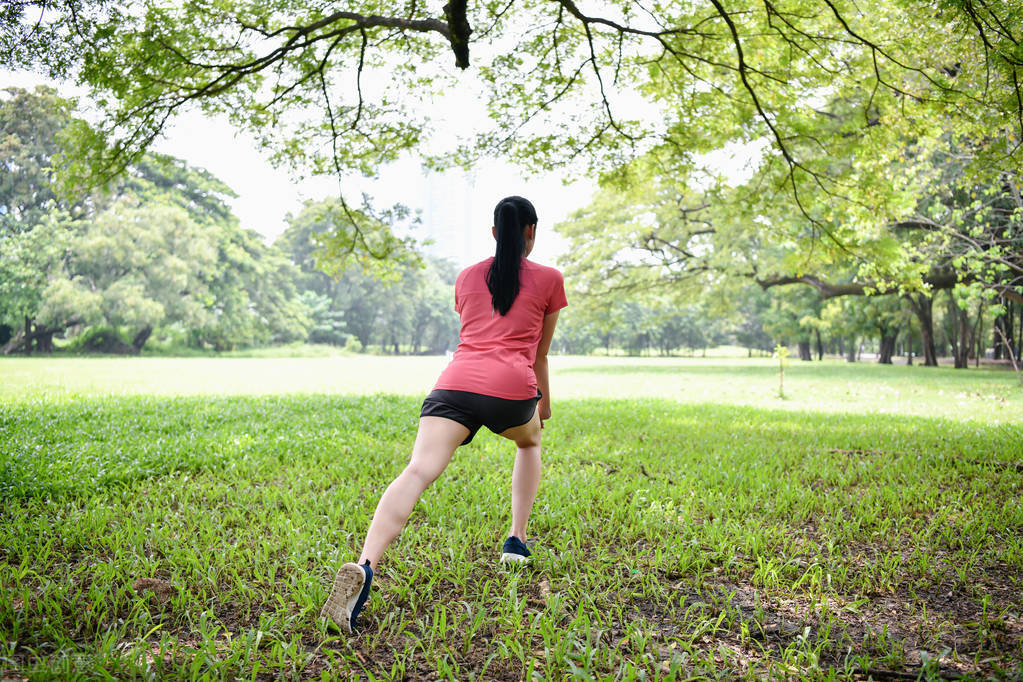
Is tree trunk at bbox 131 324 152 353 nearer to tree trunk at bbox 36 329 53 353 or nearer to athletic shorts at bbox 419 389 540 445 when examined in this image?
tree trunk at bbox 36 329 53 353

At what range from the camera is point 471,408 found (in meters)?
2.32

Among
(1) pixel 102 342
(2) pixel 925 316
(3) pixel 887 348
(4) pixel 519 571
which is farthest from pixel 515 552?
(1) pixel 102 342

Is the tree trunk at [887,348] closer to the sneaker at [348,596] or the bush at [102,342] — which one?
the sneaker at [348,596]

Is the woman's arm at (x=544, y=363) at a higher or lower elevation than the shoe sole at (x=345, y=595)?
higher

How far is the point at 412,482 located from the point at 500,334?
0.72 metres

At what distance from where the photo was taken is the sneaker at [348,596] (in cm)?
210

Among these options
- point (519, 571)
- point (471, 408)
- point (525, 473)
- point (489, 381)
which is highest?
point (489, 381)

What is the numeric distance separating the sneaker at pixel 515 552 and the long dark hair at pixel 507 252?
1206 millimetres

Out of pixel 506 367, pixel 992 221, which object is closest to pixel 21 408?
pixel 506 367

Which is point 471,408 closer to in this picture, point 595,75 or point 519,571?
point 519,571

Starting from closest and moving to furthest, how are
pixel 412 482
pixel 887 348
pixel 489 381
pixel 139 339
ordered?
pixel 412 482
pixel 489 381
pixel 887 348
pixel 139 339

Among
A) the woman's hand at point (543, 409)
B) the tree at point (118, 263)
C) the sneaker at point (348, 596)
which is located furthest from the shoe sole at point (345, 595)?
the tree at point (118, 263)

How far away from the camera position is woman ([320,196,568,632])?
2.20 m

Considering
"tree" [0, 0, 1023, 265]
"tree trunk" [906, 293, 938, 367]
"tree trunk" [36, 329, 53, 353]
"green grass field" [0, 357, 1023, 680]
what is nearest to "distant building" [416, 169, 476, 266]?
"tree trunk" [36, 329, 53, 353]
